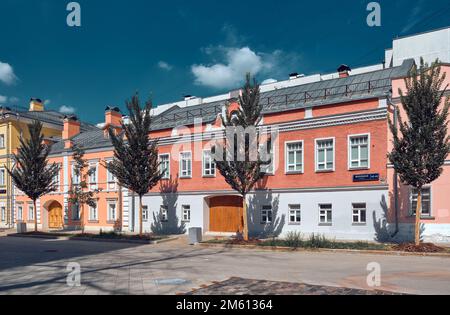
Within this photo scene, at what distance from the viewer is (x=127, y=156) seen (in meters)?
26.2

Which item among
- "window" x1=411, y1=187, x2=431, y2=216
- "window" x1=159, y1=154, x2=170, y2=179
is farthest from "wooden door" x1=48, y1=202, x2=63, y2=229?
"window" x1=411, y1=187, x2=431, y2=216

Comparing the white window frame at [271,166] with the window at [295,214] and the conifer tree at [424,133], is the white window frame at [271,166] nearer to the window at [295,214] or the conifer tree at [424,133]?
the window at [295,214]

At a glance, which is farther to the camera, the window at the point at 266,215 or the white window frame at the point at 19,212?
the white window frame at the point at 19,212

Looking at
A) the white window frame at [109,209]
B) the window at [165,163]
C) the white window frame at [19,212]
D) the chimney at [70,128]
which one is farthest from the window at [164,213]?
the white window frame at [19,212]

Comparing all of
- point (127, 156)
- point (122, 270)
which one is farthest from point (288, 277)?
point (127, 156)

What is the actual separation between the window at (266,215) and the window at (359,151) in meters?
5.89

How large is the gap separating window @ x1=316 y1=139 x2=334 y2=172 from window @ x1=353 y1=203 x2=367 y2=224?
2547 millimetres

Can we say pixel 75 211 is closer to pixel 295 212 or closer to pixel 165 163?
pixel 165 163

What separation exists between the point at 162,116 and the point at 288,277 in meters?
24.8

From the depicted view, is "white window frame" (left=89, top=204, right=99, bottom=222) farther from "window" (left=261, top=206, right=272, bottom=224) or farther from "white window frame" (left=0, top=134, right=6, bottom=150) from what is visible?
"window" (left=261, top=206, right=272, bottom=224)

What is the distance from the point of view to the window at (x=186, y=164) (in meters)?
29.3

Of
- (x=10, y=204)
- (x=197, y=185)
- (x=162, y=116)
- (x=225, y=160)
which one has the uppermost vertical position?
(x=162, y=116)

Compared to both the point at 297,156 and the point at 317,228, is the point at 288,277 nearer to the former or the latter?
the point at 317,228
